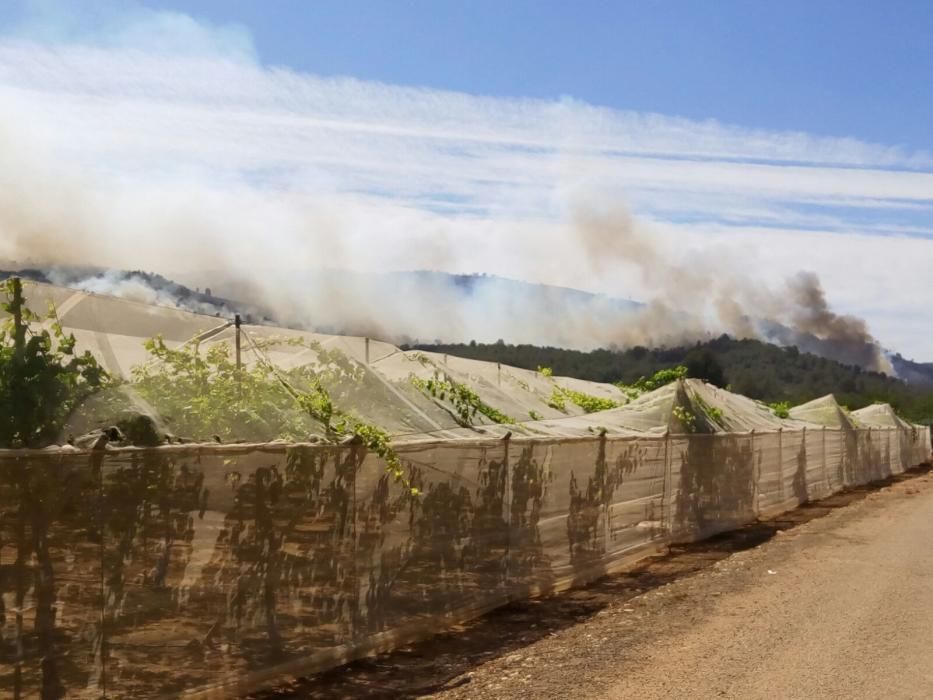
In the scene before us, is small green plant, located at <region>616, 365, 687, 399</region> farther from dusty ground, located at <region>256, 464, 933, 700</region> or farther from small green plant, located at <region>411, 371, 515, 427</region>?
small green plant, located at <region>411, 371, 515, 427</region>

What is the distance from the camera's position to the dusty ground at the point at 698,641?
8742mm

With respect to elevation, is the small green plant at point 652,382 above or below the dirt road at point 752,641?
above

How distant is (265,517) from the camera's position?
8500 millimetres

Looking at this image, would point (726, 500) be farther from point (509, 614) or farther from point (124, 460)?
point (124, 460)

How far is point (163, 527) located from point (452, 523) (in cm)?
429

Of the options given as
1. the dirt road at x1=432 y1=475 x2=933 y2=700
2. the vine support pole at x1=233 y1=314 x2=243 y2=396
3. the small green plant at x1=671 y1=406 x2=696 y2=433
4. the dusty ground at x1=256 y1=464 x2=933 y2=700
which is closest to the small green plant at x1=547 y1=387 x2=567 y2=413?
the small green plant at x1=671 y1=406 x2=696 y2=433

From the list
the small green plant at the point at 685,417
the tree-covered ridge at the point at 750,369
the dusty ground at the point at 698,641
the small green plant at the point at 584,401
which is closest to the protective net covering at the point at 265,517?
the dusty ground at the point at 698,641

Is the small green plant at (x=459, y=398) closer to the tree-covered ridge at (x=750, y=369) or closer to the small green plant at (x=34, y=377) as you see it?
the small green plant at (x=34, y=377)

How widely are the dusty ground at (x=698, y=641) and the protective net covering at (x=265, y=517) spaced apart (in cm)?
43

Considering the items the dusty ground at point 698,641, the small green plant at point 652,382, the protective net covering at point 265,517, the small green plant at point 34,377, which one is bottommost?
the dusty ground at point 698,641

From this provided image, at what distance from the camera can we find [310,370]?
39.2ft

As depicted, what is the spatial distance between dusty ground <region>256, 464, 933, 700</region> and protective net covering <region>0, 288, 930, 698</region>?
429mm

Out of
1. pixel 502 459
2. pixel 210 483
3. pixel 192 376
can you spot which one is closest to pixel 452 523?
pixel 502 459

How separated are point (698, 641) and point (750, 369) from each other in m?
171
